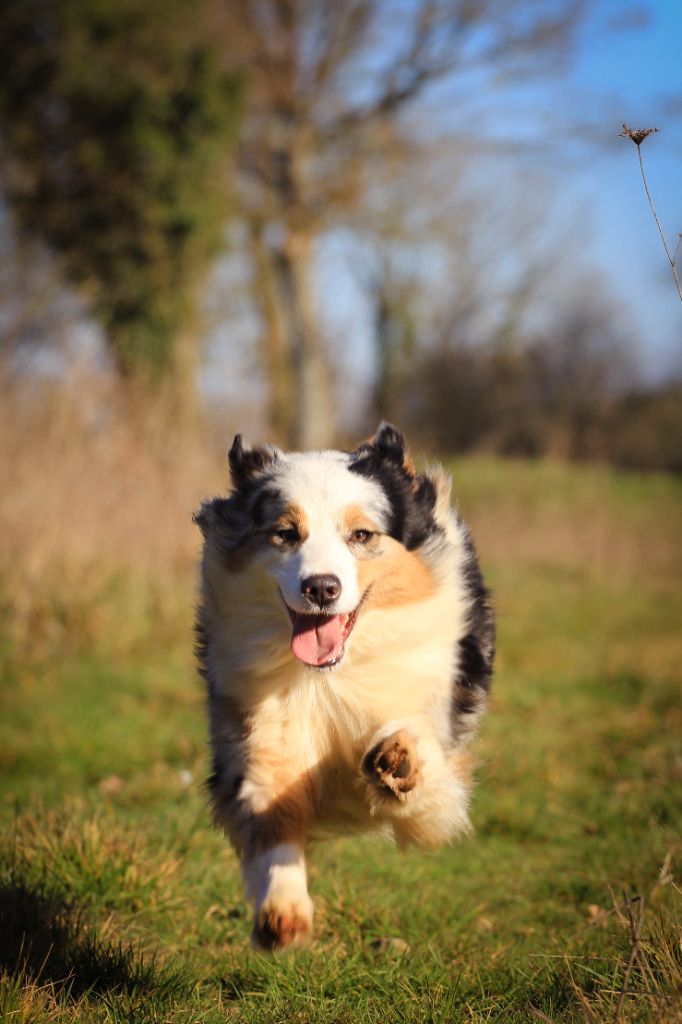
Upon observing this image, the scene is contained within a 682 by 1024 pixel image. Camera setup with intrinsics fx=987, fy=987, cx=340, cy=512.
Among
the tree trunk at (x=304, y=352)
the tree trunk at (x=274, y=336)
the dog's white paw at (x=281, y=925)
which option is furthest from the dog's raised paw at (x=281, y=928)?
the tree trunk at (x=304, y=352)

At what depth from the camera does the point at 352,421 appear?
2334cm

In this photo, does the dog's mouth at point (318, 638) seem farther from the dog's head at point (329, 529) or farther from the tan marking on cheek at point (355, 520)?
the tan marking on cheek at point (355, 520)

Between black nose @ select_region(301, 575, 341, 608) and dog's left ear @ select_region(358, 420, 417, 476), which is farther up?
dog's left ear @ select_region(358, 420, 417, 476)

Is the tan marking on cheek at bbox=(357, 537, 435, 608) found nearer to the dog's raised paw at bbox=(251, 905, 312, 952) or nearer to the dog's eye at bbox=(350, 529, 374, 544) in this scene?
the dog's eye at bbox=(350, 529, 374, 544)

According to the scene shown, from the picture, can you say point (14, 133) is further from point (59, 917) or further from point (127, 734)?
point (59, 917)

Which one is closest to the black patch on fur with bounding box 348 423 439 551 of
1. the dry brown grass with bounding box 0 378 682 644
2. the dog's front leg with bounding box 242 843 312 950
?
the dog's front leg with bounding box 242 843 312 950

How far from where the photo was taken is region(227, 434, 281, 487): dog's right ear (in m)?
3.48

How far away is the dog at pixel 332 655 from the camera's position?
2.90 m

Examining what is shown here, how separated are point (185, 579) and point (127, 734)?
2.96 meters

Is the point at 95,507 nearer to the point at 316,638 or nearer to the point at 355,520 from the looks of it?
the point at 355,520

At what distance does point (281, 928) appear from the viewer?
2.59m

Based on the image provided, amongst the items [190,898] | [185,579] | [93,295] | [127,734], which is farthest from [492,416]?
[190,898]

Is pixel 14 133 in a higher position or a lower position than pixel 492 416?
higher

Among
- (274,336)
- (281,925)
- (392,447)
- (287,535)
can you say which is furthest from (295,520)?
(274,336)
